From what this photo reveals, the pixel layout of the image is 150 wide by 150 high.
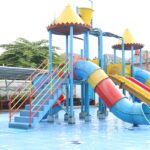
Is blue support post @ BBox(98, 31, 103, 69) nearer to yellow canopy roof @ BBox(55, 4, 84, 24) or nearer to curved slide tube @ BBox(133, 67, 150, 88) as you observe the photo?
yellow canopy roof @ BBox(55, 4, 84, 24)

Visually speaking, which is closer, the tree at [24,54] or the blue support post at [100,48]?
the blue support post at [100,48]

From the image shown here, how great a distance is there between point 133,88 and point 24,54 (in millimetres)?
19891

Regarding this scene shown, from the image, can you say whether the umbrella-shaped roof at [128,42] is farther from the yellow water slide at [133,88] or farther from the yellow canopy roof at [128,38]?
the yellow water slide at [133,88]

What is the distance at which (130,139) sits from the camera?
383 inches

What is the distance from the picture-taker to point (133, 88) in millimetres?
14859

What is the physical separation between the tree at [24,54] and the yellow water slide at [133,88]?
56.0 feet

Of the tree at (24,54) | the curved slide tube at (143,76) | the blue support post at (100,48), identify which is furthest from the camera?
the tree at (24,54)

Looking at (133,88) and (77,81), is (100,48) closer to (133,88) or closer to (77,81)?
(77,81)

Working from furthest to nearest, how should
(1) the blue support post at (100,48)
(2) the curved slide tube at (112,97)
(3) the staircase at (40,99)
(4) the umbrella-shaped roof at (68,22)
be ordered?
(1) the blue support post at (100,48) < (4) the umbrella-shaped roof at (68,22) < (2) the curved slide tube at (112,97) < (3) the staircase at (40,99)

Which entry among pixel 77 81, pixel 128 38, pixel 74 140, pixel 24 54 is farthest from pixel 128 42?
pixel 24 54

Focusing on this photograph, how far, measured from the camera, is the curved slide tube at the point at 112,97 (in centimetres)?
1228

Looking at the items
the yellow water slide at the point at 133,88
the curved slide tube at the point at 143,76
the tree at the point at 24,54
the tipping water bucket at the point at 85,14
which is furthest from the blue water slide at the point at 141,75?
the tree at the point at 24,54

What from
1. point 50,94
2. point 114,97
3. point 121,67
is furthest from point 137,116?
point 121,67

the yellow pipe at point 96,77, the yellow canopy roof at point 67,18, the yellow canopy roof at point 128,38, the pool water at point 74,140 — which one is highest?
the yellow canopy roof at point 67,18
